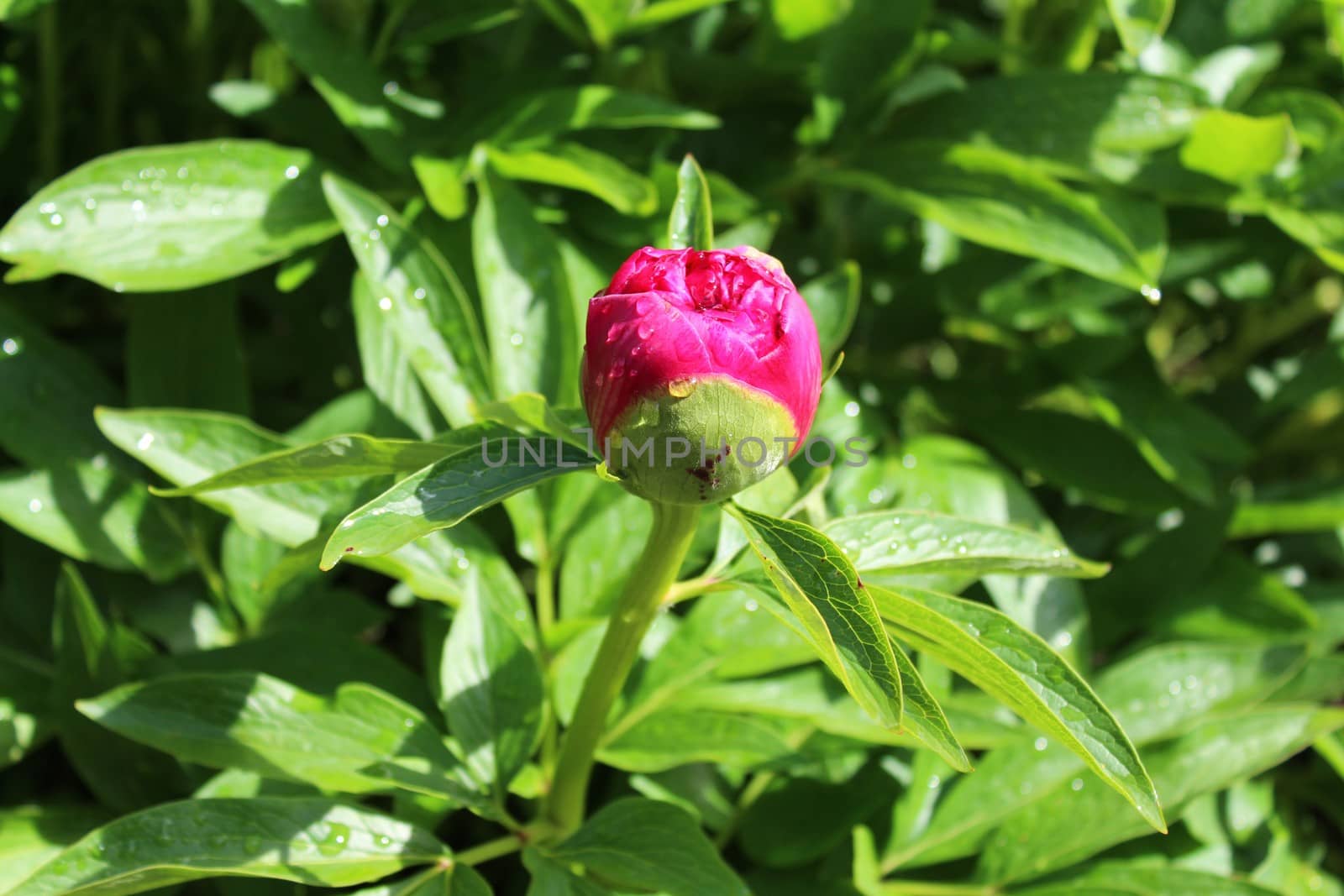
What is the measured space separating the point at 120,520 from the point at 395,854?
0.45 metres

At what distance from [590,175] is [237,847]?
1.97ft

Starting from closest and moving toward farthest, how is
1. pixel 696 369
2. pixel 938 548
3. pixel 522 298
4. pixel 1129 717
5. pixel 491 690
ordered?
pixel 696 369, pixel 938 548, pixel 491 690, pixel 522 298, pixel 1129 717

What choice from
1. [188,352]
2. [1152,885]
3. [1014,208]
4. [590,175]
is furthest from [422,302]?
[1152,885]

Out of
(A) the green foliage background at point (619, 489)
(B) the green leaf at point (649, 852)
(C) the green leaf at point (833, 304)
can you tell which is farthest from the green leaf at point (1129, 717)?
(C) the green leaf at point (833, 304)

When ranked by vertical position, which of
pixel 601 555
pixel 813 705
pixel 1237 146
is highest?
pixel 1237 146

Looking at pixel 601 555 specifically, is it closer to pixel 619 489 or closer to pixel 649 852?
pixel 619 489

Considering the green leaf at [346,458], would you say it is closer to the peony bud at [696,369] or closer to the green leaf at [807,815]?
the peony bud at [696,369]

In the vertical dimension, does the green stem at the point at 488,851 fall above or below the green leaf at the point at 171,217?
below

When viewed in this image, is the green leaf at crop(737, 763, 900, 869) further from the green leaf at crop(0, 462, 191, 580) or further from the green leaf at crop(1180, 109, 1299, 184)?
the green leaf at crop(1180, 109, 1299, 184)

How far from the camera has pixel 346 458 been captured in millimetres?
673

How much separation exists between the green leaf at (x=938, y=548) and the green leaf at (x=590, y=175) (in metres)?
0.41

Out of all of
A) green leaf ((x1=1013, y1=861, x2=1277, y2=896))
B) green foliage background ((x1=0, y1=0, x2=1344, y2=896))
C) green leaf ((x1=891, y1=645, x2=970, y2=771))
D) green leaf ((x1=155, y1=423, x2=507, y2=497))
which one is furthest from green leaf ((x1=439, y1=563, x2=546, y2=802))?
green leaf ((x1=1013, y1=861, x2=1277, y2=896))

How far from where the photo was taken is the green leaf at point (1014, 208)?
1.08 meters

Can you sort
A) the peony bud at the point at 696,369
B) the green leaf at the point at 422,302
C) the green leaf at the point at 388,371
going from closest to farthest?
1. the peony bud at the point at 696,369
2. the green leaf at the point at 422,302
3. the green leaf at the point at 388,371
